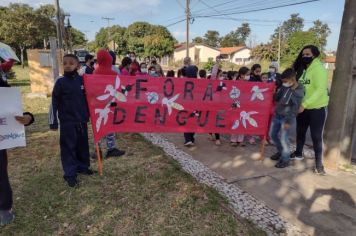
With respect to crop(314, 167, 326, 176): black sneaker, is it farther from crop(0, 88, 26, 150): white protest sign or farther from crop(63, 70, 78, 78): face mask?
crop(0, 88, 26, 150): white protest sign

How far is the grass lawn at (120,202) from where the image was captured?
318 centimetres

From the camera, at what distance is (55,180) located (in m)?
4.31

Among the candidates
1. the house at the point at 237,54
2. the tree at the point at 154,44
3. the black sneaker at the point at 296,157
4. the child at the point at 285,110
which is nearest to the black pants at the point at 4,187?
the child at the point at 285,110

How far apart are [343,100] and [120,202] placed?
3641 mm

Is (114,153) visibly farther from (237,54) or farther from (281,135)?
(237,54)

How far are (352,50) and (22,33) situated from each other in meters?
36.5

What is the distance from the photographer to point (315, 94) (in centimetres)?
444

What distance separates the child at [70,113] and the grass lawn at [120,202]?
1.10 feet

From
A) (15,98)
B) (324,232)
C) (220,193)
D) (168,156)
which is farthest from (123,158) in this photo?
(324,232)

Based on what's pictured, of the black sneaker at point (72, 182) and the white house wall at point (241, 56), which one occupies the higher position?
the white house wall at point (241, 56)

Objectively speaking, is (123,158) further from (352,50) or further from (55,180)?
(352,50)

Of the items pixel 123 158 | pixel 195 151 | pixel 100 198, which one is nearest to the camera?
pixel 100 198

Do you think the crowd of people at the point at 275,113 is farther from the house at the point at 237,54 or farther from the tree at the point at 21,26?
the house at the point at 237,54

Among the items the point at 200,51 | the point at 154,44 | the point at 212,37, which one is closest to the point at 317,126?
the point at 154,44
